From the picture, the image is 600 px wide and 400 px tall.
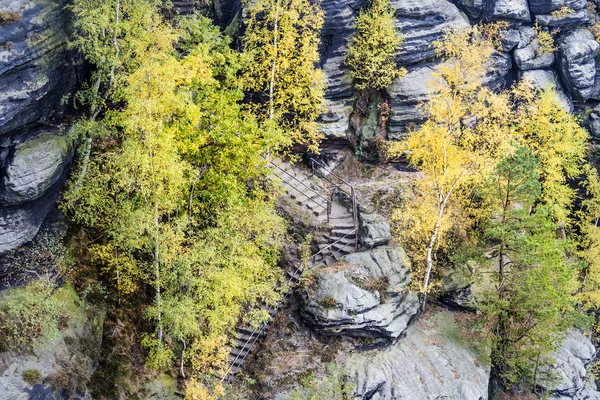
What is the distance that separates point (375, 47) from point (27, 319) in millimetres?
21345

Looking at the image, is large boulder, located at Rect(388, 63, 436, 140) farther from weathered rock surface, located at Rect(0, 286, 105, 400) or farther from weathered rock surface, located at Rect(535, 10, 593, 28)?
weathered rock surface, located at Rect(0, 286, 105, 400)

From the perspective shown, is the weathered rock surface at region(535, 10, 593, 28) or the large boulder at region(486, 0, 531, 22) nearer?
the large boulder at region(486, 0, 531, 22)

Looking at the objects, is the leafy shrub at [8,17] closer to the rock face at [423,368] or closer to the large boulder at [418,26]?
the rock face at [423,368]

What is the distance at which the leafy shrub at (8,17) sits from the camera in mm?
16781

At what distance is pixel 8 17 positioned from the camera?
55.5ft

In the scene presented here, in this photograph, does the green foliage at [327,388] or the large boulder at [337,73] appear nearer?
the green foliage at [327,388]

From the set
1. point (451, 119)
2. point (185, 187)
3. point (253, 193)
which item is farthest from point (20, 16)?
point (451, 119)

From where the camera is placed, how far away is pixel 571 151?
92.5 ft

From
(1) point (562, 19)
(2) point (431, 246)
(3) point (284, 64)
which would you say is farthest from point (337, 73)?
(1) point (562, 19)

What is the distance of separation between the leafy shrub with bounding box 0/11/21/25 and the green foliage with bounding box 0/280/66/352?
8.40 meters

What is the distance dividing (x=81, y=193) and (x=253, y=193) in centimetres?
685

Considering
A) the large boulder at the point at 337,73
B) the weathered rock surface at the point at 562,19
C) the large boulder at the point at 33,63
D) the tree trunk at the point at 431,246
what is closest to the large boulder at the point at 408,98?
the large boulder at the point at 337,73

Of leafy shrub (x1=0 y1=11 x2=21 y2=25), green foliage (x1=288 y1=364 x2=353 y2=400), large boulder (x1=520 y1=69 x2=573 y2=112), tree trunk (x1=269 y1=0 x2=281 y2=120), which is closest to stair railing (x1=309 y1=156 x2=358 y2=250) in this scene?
tree trunk (x1=269 y1=0 x2=281 y2=120)

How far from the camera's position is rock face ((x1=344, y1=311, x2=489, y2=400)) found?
20953mm
